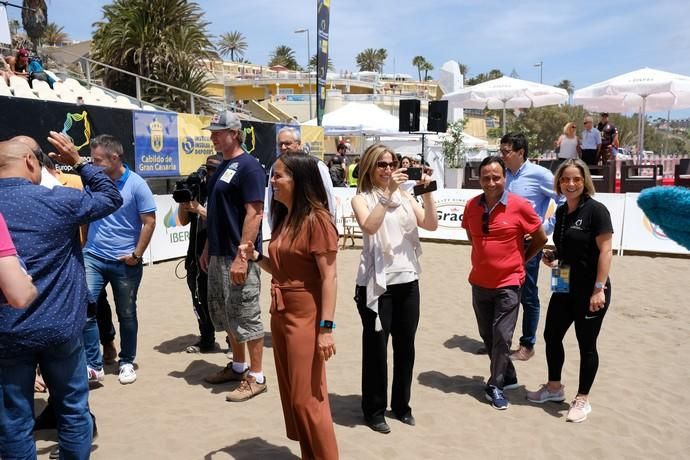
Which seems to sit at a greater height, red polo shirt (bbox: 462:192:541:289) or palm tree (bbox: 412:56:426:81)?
palm tree (bbox: 412:56:426:81)

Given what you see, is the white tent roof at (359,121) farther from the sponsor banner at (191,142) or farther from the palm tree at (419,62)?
the palm tree at (419,62)

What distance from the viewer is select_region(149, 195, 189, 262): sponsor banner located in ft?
30.4

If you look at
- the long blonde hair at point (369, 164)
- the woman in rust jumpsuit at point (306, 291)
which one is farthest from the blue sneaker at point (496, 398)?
the long blonde hair at point (369, 164)

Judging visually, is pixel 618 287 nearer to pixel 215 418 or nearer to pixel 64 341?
pixel 215 418

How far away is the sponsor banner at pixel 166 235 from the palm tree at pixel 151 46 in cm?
1331

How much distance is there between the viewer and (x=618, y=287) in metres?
7.62

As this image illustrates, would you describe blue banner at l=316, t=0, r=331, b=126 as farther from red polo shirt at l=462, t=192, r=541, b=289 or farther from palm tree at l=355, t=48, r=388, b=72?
palm tree at l=355, t=48, r=388, b=72

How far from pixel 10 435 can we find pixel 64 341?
0.48 m

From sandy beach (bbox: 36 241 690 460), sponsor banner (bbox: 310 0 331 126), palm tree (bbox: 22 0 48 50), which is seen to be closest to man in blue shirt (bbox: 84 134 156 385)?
sandy beach (bbox: 36 241 690 460)

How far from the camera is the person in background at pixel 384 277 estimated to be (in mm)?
3492

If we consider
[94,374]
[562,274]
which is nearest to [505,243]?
[562,274]

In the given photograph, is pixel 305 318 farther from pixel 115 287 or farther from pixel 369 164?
pixel 115 287

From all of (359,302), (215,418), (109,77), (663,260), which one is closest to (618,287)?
(663,260)

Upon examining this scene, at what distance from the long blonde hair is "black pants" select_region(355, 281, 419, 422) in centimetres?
66
